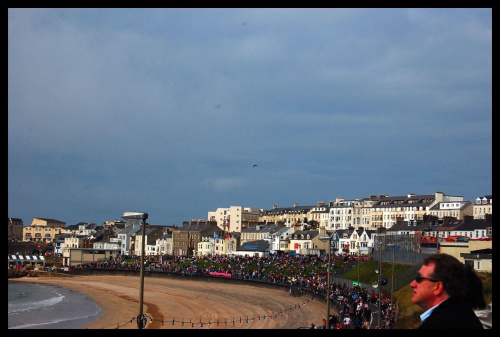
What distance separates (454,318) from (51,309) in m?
51.0

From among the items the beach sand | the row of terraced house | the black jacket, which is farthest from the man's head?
the row of terraced house

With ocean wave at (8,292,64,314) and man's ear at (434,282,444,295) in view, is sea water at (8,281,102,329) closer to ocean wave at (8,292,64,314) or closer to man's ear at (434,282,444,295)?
ocean wave at (8,292,64,314)

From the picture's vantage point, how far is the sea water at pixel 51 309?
136ft

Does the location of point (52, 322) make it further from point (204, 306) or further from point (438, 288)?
point (438, 288)

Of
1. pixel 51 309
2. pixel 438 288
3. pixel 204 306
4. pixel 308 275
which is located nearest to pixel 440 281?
pixel 438 288

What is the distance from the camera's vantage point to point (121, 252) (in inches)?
5487

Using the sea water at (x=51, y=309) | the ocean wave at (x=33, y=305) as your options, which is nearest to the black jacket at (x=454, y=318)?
the sea water at (x=51, y=309)

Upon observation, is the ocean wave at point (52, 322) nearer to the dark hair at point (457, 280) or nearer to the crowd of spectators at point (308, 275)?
the crowd of spectators at point (308, 275)

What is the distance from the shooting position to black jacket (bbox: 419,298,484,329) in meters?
4.64
